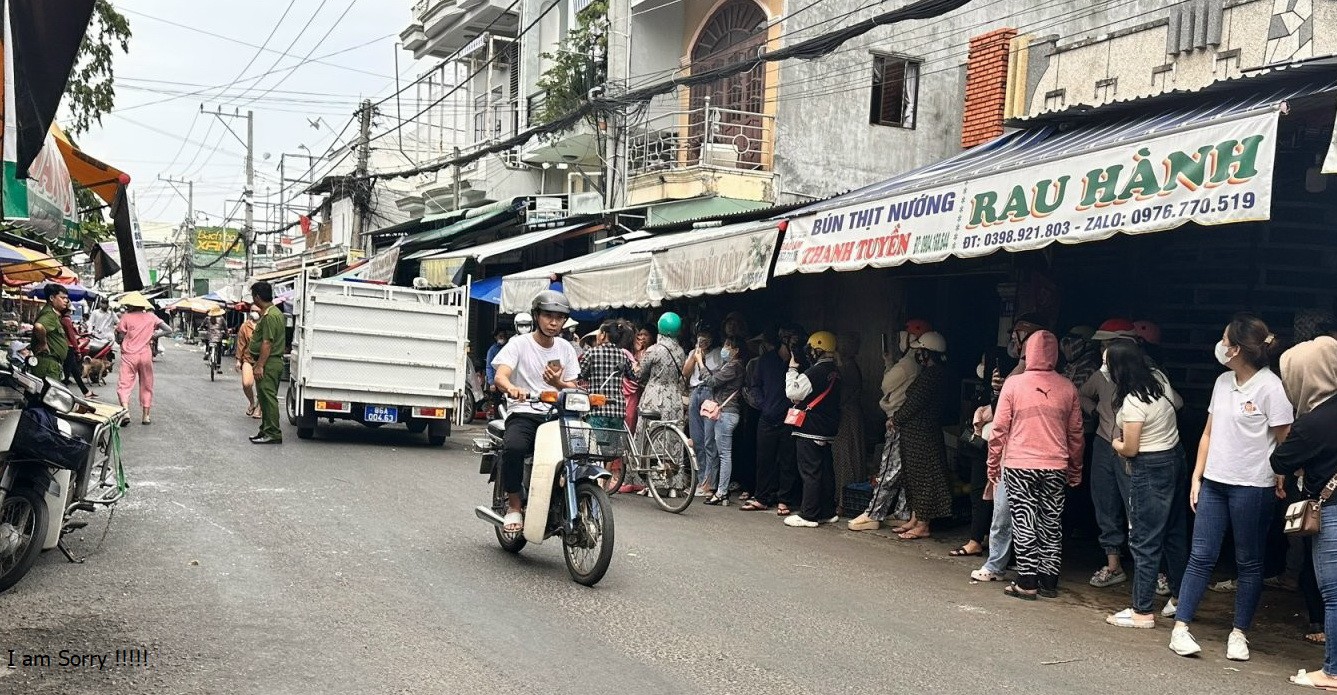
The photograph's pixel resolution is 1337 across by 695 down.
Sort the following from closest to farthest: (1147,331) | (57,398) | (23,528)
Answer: (23,528) < (57,398) < (1147,331)

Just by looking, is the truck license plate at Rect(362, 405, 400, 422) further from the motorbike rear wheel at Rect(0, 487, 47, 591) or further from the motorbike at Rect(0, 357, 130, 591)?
the motorbike rear wheel at Rect(0, 487, 47, 591)

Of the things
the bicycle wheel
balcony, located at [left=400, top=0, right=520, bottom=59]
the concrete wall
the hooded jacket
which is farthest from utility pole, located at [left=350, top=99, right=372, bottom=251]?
the hooded jacket

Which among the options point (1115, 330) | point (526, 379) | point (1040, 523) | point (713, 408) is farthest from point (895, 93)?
point (526, 379)

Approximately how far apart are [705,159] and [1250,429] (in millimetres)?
15403

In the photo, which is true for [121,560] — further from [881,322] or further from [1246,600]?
[881,322]

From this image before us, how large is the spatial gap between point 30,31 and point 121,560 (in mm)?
3279

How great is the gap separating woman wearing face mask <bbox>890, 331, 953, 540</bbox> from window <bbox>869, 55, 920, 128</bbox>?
12.7 m

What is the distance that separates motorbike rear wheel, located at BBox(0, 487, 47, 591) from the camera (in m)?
6.42

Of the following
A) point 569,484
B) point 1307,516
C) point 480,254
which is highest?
point 480,254

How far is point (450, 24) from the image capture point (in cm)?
3509

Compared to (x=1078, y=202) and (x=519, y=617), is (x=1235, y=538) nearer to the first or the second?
(x=1078, y=202)

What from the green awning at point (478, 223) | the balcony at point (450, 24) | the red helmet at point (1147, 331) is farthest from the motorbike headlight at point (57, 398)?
the balcony at point (450, 24)

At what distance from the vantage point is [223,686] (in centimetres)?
488

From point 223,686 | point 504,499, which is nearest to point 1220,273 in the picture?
point 504,499
